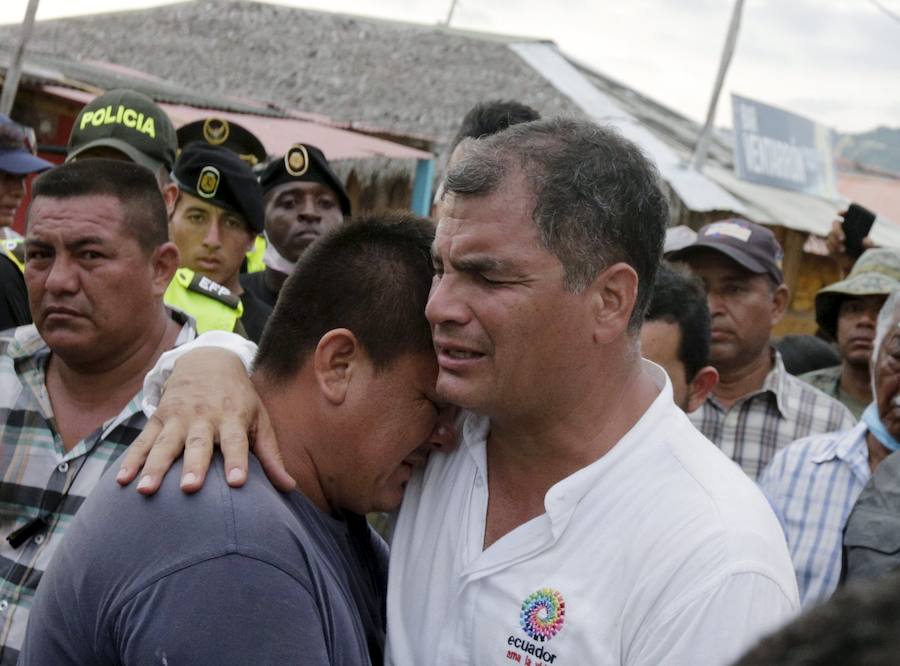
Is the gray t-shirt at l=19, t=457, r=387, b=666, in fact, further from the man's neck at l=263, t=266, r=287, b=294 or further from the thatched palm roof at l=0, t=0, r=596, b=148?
the thatched palm roof at l=0, t=0, r=596, b=148

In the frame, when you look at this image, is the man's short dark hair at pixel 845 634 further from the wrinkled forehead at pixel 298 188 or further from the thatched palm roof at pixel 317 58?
the thatched palm roof at pixel 317 58

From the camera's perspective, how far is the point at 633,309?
2205mm

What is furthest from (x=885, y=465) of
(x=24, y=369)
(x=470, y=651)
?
(x=24, y=369)

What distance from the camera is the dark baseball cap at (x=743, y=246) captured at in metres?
4.77

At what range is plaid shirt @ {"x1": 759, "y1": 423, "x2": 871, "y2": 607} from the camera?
3.53m

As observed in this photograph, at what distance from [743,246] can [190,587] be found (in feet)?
12.1

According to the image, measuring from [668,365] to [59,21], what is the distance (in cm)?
2127

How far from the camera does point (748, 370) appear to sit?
15.8ft

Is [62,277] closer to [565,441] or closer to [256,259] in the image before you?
[565,441]

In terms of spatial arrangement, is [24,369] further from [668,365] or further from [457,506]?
[668,365]

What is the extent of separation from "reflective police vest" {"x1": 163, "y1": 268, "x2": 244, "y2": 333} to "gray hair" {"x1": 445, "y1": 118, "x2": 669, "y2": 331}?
225cm

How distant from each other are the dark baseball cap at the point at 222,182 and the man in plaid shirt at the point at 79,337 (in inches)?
58.0

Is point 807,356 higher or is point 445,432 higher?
point 445,432

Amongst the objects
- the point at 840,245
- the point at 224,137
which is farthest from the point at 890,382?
the point at 224,137
